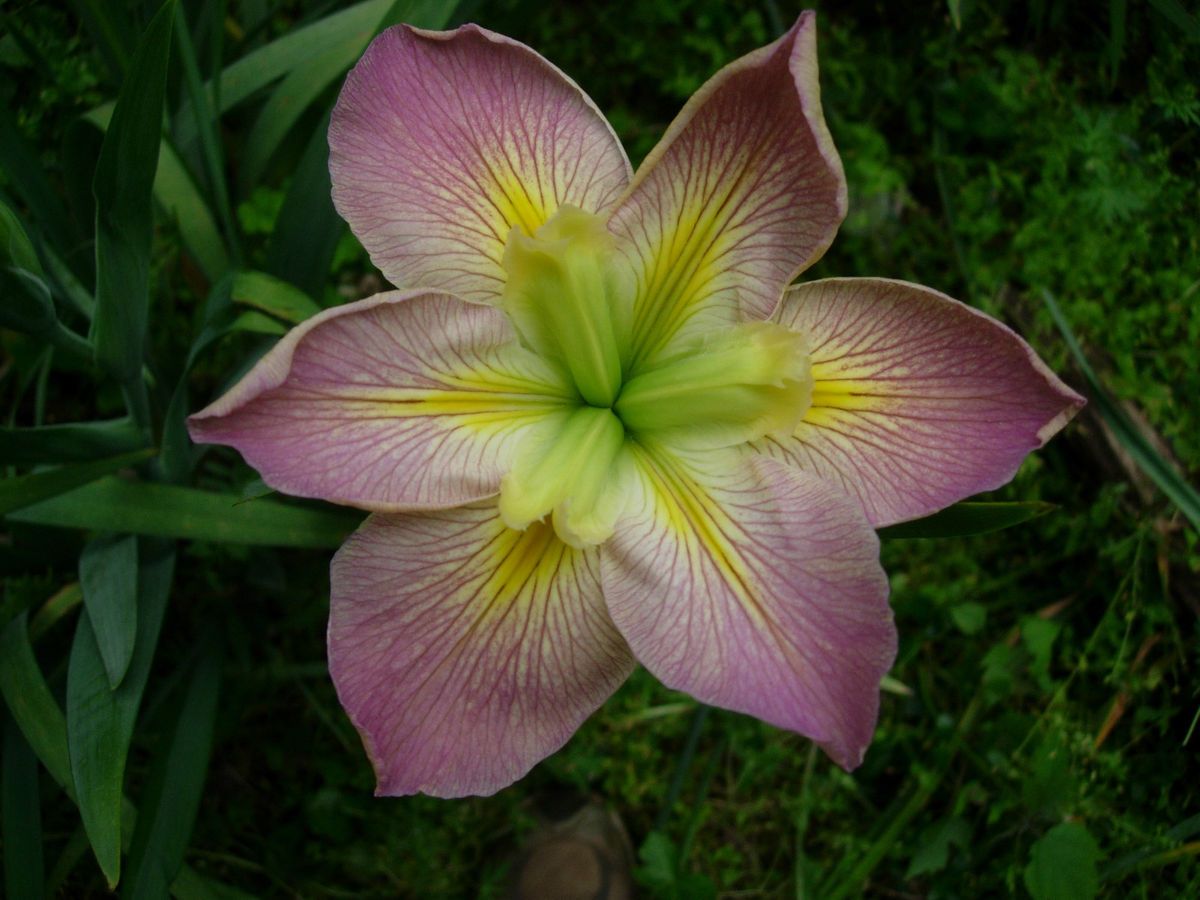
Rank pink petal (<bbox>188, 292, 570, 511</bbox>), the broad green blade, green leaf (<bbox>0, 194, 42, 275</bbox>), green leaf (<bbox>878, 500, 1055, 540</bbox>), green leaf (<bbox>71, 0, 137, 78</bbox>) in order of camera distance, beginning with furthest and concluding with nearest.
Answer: the broad green blade, green leaf (<bbox>71, 0, 137, 78</bbox>), green leaf (<bbox>878, 500, 1055, 540</bbox>), green leaf (<bbox>0, 194, 42, 275</bbox>), pink petal (<bbox>188, 292, 570, 511</bbox>)

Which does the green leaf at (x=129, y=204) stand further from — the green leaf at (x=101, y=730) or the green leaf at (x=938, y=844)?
the green leaf at (x=938, y=844)

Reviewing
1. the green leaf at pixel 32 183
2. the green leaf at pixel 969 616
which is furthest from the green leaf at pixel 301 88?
the green leaf at pixel 969 616

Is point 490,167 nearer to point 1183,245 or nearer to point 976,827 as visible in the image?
point 1183,245

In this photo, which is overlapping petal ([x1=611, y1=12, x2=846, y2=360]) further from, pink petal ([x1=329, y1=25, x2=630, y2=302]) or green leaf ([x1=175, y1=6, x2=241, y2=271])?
green leaf ([x1=175, y1=6, x2=241, y2=271])

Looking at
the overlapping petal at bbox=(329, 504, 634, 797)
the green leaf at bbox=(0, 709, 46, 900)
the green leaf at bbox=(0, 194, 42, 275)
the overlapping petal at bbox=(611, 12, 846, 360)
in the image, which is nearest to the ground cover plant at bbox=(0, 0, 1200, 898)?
the green leaf at bbox=(0, 709, 46, 900)

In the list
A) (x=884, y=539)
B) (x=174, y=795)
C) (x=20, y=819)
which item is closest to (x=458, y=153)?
(x=884, y=539)

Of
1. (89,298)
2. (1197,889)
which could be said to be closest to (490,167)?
(89,298)
